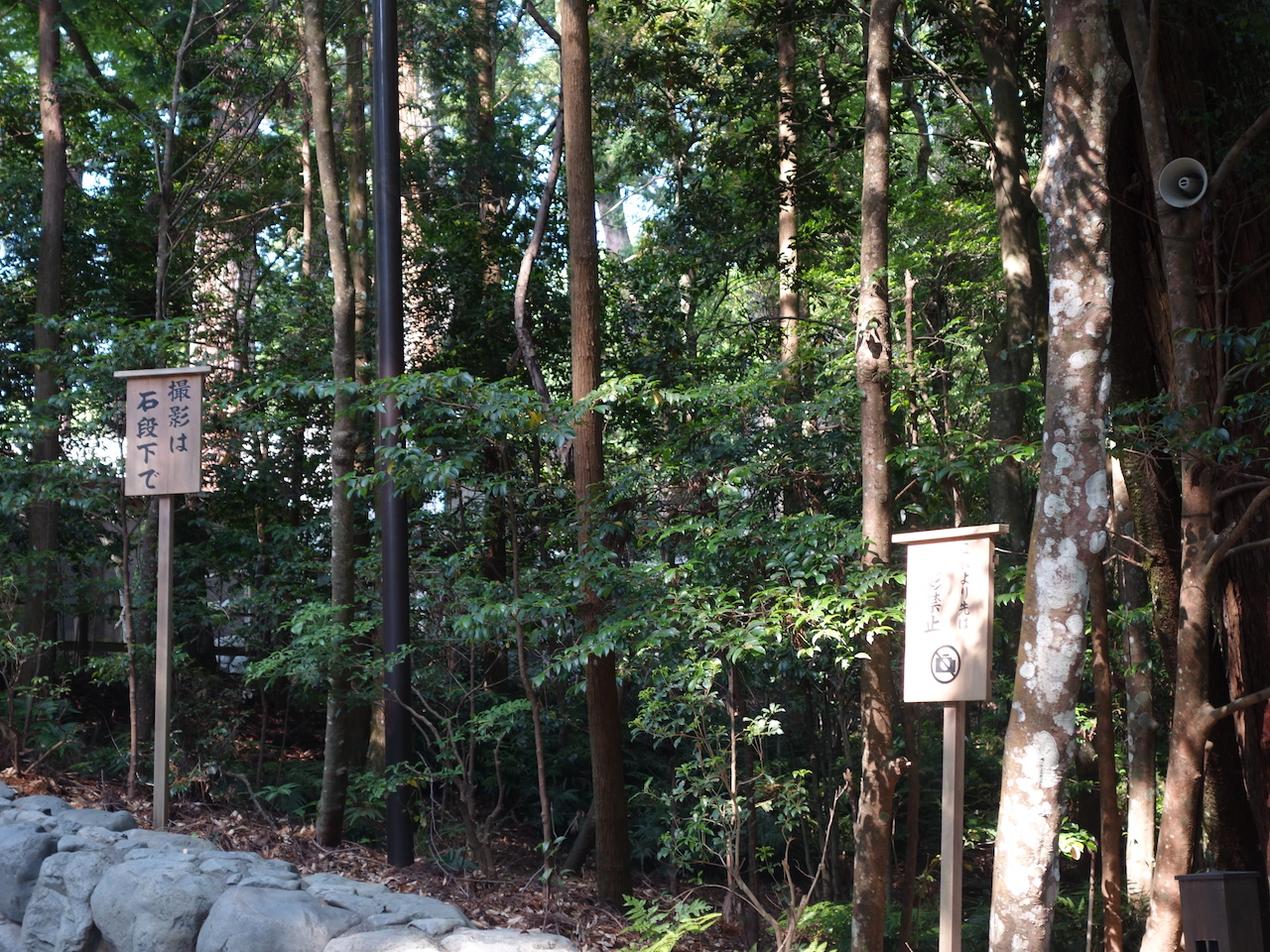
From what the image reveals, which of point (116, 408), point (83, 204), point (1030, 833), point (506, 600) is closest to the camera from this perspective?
point (1030, 833)

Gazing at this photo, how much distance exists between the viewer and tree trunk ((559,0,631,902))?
626 centimetres

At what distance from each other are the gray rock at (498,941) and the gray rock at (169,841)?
190 centimetres

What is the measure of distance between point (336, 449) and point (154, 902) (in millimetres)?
3051

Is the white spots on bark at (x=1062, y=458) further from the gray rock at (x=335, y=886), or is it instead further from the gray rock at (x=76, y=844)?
the gray rock at (x=76, y=844)

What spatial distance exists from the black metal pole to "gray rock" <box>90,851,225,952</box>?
1441mm

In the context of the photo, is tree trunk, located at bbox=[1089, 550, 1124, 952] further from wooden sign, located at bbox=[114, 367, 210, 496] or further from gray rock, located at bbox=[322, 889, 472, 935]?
wooden sign, located at bbox=[114, 367, 210, 496]

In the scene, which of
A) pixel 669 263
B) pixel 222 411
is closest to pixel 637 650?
pixel 222 411

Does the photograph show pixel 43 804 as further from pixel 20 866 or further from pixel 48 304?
pixel 48 304

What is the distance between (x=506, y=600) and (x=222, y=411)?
4.58 metres

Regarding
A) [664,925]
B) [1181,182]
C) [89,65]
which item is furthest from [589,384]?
[89,65]

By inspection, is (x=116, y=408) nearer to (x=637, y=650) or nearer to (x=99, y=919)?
(x=99, y=919)

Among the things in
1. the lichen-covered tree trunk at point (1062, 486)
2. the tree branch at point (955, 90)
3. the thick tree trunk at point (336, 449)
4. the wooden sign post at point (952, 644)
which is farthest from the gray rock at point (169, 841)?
the tree branch at point (955, 90)

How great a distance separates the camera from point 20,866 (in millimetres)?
5613

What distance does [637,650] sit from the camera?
5188mm
